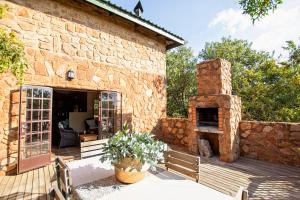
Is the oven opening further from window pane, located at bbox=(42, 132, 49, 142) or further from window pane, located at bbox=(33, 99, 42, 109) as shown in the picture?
window pane, located at bbox=(33, 99, 42, 109)

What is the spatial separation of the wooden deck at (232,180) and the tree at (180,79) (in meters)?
6.60

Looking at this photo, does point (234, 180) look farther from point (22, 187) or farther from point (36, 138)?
point (36, 138)

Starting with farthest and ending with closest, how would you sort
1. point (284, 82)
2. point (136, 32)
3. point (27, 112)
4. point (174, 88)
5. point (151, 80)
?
point (174, 88) < point (284, 82) < point (151, 80) < point (136, 32) < point (27, 112)

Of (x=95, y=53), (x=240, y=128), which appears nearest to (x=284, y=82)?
(x=240, y=128)

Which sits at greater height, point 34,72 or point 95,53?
point 95,53

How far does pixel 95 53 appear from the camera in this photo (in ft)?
17.2

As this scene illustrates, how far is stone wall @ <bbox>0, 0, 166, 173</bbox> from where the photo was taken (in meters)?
3.83

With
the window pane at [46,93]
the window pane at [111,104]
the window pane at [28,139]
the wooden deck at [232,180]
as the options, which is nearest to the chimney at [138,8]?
the window pane at [111,104]

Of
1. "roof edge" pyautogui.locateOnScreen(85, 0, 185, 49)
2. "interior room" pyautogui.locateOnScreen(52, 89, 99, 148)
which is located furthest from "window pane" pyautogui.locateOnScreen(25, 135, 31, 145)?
"roof edge" pyautogui.locateOnScreen(85, 0, 185, 49)

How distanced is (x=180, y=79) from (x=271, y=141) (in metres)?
6.52

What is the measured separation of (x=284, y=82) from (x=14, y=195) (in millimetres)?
9328

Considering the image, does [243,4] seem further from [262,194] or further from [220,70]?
[262,194]

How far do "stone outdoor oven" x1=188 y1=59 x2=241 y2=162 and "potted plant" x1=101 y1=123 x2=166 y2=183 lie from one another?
3488 mm

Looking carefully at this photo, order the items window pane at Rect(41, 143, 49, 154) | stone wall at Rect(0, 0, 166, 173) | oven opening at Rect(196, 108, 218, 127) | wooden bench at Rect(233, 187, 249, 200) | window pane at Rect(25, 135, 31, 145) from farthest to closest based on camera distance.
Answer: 1. oven opening at Rect(196, 108, 218, 127)
2. window pane at Rect(41, 143, 49, 154)
3. window pane at Rect(25, 135, 31, 145)
4. stone wall at Rect(0, 0, 166, 173)
5. wooden bench at Rect(233, 187, 249, 200)
